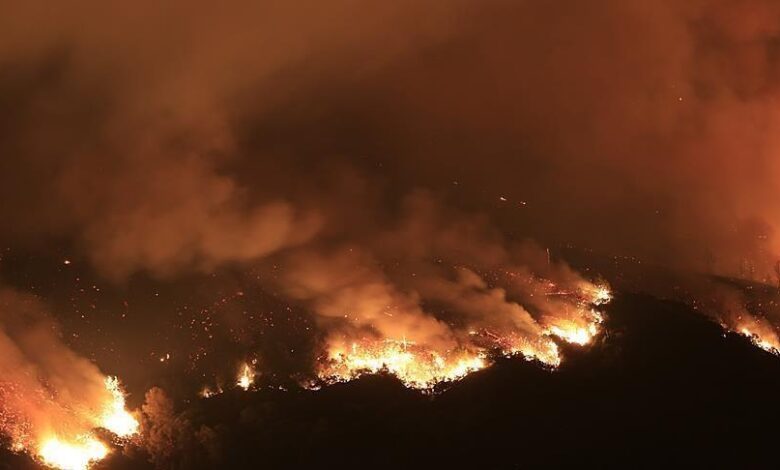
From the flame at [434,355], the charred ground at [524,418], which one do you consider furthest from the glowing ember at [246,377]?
the flame at [434,355]

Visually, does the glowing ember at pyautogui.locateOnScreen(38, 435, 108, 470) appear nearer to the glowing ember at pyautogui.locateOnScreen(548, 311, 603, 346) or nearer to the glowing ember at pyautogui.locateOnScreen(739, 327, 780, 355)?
the glowing ember at pyautogui.locateOnScreen(548, 311, 603, 346)

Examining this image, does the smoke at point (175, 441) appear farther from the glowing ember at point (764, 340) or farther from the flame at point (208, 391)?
the glowing ember at point (764, 340)

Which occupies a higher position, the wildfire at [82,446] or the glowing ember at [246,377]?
the glowing ember at [246,377]

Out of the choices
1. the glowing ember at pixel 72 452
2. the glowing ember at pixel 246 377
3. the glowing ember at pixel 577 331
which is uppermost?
the glowing ember at pixel 577 331

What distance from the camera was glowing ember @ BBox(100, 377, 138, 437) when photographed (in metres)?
20.6

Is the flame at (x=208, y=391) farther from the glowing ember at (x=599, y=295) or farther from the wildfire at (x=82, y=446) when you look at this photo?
the glowing ember at (x=599, y=295)

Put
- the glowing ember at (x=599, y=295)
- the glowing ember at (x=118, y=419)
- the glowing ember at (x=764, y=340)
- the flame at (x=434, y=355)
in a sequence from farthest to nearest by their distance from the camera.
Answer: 1. the glowing ember at (x=599, y=295)
2. the glowing ember at (x=764, y=340)
3. the flame at (x=434, y=355)
4. the glowing ember at (x=118, y=419)

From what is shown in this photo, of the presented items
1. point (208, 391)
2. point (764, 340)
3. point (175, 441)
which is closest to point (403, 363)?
point (208, 391)

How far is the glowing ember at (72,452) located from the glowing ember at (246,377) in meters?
4.63

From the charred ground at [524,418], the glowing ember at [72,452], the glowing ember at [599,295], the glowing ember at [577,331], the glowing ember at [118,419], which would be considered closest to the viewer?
the glowing ember at [72,452]

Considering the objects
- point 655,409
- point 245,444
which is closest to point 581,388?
point 655,409

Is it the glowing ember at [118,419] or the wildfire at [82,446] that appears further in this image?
the glowing ember at [118,419]

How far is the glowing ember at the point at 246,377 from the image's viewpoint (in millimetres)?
23408

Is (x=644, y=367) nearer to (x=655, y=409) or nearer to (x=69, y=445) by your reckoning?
(x=655, y=409)
